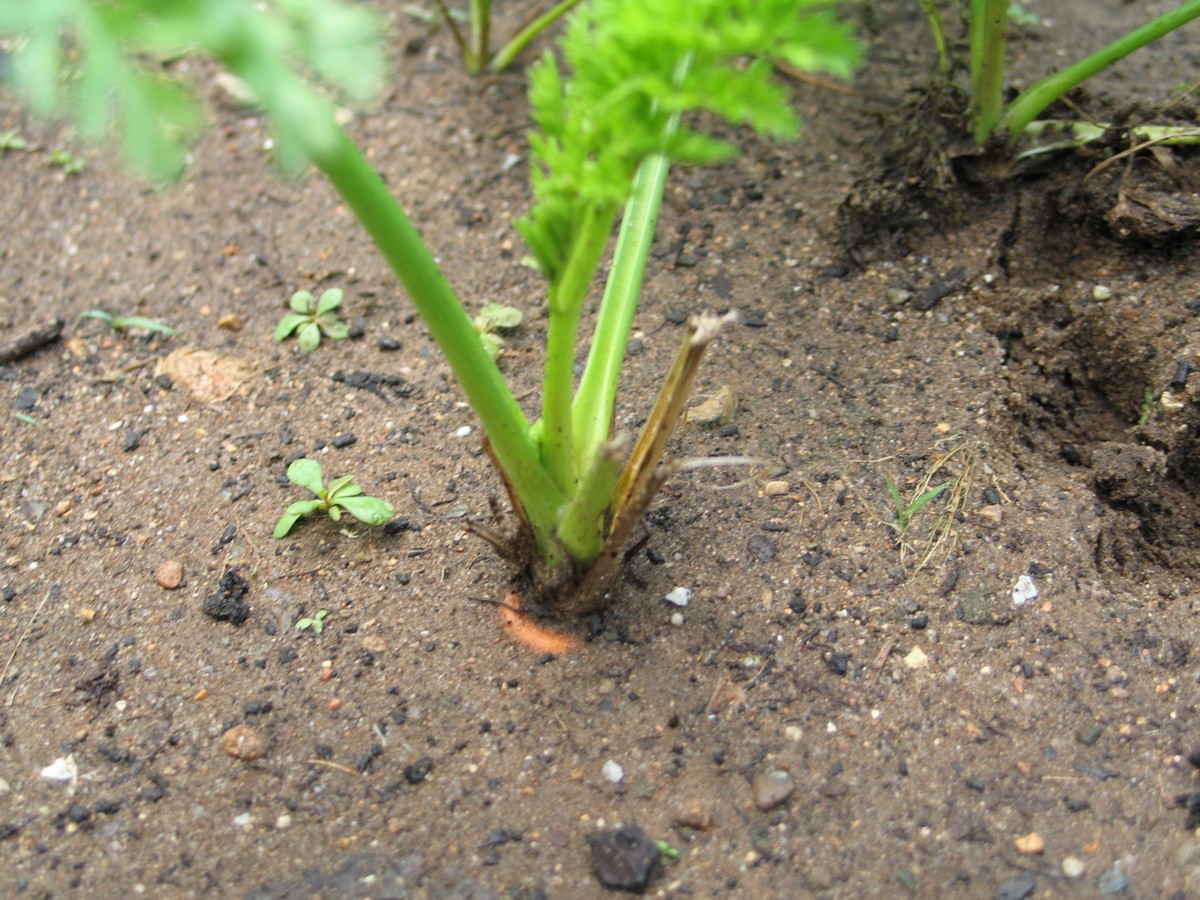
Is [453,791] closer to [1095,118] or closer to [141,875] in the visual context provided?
[141,875]

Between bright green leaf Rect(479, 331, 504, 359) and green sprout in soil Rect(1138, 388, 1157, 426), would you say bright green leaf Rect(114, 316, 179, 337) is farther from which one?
green sprout in soil Rect(1138, 388, 1157, 426)

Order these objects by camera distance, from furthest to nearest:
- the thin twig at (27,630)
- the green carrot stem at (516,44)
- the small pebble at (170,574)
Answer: the green carrot stem at (516,44) → the small pebble at (170,574) → the thin twig at (27,630)

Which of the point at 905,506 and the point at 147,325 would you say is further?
the point at 147,325

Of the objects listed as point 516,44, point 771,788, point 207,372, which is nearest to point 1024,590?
point 771,788

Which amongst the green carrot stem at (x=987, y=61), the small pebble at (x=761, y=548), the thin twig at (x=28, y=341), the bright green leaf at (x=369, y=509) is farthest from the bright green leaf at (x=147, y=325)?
the green carrot stem at (x=987, y=61)

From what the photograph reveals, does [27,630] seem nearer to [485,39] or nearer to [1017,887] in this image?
[1017,887]

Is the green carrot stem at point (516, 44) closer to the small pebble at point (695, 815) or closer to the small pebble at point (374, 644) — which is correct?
the small pebble at point (374, 644)

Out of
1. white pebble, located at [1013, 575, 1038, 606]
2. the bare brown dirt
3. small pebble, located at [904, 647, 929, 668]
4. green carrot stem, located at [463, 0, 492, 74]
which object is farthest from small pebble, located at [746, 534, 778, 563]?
green carrot stem, located at [463, 0, 492, 74]
